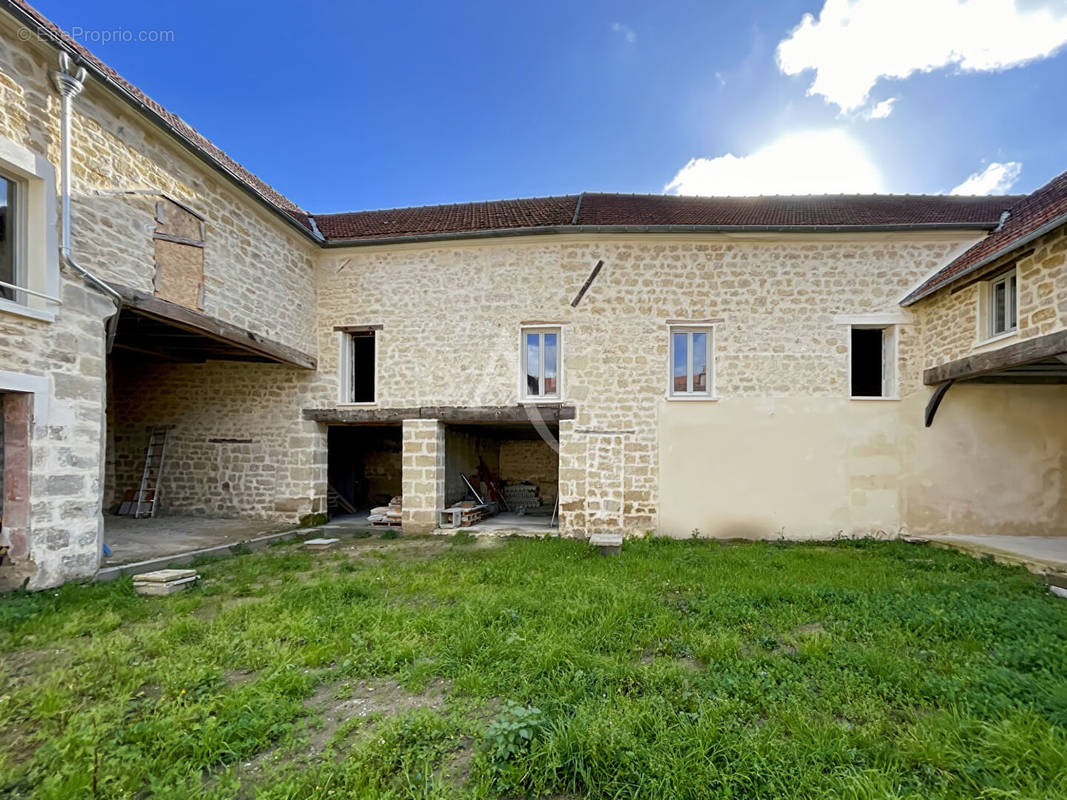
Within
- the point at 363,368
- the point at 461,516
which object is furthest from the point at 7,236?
the point at 461,516

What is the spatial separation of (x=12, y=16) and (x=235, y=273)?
311 centimetres

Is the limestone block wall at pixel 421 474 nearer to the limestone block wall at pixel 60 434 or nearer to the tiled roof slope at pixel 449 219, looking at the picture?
the tiled roof slope at pixel 449 219

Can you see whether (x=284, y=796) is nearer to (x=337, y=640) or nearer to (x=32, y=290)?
(x=337, y=640)

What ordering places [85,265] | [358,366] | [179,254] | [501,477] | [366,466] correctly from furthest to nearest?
1. [501,477]
2. [366,466]
3. [358,366]
4. [179,254]
5. [85,265]

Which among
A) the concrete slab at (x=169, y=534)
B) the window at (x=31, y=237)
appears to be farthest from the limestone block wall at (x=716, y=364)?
the window at (x=31, y=237)

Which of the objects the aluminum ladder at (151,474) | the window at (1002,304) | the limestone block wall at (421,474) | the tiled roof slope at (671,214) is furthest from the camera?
the aluminum ladder at (151,474)

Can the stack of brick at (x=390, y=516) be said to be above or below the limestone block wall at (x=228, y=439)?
below

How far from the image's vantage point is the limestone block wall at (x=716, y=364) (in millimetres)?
7340

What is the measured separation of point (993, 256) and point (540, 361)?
6154 millimetres

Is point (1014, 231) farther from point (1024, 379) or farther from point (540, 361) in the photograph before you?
point (540, 361)

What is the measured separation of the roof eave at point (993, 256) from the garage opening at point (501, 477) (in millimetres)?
6169

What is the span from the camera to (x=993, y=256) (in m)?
5.50

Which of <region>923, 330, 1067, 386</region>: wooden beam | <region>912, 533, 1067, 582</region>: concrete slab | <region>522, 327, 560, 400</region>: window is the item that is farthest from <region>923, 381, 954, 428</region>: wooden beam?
<region>522, 327, 560, 400</region>: window

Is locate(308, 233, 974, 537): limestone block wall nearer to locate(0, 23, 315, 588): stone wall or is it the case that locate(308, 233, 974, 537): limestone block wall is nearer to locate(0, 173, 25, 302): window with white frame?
locate(0, 23, 315, 588): stone wall
